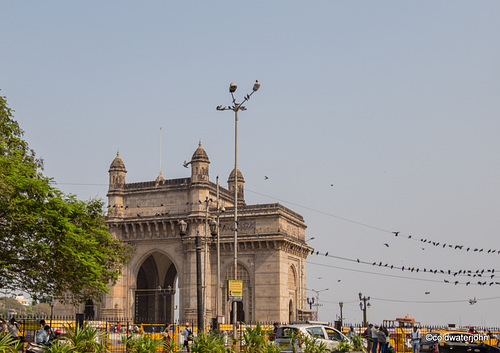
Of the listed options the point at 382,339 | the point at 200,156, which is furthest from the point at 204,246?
the point at 382,339

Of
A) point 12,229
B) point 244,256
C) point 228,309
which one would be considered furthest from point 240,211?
point 12,229

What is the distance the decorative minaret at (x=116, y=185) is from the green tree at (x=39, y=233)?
31.9 metres

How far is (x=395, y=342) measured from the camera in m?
34.9

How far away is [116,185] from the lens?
60.9 meters

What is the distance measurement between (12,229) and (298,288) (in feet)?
125

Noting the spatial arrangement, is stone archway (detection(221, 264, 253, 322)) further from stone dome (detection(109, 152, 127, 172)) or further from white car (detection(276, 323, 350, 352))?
white car (detection(276, 323, 350, 352))

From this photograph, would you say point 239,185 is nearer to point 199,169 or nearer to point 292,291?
point 199,169

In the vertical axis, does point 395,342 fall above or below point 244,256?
below

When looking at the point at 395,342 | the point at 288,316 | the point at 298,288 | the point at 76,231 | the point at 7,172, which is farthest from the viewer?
the point at 298,288

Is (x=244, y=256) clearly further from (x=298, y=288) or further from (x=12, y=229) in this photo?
(x=12, y=229)

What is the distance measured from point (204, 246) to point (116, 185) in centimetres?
1109

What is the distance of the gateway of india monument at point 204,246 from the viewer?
54.8m

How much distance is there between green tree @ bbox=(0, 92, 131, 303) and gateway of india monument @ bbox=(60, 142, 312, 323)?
25543 mm

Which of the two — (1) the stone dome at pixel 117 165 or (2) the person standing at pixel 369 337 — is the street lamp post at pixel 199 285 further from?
(1) the stone dome at pixel 117 165
